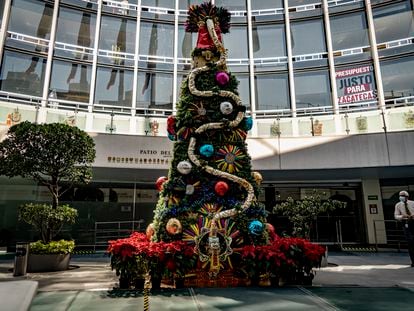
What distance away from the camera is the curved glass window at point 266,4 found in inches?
878

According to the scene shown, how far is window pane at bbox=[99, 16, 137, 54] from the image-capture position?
21031 millimetres

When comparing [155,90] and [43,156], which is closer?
[43,156]

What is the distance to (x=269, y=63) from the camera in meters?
21.5

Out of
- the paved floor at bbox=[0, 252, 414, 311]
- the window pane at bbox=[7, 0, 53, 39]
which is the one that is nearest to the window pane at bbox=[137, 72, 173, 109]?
the window pane at bbox=[7, 0, 53, 39]

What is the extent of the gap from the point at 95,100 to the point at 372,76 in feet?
58.8

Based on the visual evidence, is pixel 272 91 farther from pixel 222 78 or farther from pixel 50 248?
pixel 50 248

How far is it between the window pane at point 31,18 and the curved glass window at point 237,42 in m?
11.9

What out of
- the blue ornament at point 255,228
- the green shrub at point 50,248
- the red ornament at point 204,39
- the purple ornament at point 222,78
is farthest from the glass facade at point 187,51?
the blue ornament at point 255,228

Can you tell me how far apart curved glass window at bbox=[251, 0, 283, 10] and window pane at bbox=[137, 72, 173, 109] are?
827 centimetres

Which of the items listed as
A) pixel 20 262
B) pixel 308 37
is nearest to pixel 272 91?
pixel 308 37

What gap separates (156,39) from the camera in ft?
71.9

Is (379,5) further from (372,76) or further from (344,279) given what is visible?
(344,279)

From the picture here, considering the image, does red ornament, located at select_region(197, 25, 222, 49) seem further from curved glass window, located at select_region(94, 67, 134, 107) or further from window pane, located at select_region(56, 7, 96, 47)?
window pane, located at select_region(56, 7, 96, 47)

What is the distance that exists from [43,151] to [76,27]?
14985 mm
